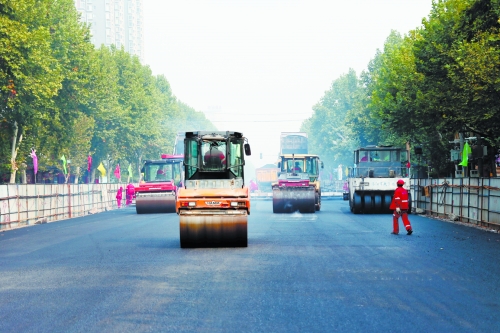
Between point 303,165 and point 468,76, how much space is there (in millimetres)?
13243

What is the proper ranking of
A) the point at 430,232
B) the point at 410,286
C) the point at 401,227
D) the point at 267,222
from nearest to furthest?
the point at 410,286
the point at 430,232
the point at 401,227
the point at 267,222

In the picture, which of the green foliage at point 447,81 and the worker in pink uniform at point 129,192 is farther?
the worker in pink uniform at point 129,192

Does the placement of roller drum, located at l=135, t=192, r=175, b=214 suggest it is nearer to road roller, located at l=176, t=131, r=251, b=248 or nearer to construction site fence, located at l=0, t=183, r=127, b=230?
construction site fence, located at l=0, t=183, r=127, b=230

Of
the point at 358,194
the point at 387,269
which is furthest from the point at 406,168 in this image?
the point at 387,269

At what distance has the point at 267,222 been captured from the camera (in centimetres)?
3136

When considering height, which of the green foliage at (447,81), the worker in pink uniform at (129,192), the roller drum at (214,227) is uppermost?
the green foliage at (447,81)

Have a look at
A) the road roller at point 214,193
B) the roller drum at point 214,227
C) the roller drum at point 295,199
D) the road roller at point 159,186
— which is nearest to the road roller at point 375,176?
the roller drum at point 295,199

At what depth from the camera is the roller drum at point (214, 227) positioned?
1916 cm

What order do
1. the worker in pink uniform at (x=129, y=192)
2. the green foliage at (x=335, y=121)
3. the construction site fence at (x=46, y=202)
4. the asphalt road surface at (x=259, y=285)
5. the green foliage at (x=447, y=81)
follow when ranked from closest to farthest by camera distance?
1. the asphalt road surface at (x=259, y=285)
2. the green foliage at (x=447, y=81)
3. the construction site fence at (x=46, y=202)
4. the worker in pink uniform at (x=129, y=192)
5. the green foliage at (x=335, y=121)

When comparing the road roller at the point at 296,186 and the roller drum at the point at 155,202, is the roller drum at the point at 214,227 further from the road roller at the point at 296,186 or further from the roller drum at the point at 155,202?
the roller drum at the point at 155,202

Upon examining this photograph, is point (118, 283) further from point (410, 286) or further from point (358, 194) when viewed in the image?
point (358, 194)

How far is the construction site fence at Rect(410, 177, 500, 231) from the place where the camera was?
26.9 m

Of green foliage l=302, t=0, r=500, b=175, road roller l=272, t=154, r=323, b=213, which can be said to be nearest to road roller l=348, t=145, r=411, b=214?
road roller l=272, t=154, r=323, b=213

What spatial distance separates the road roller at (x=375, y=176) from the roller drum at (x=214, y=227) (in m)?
17.9
